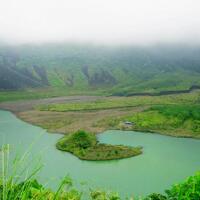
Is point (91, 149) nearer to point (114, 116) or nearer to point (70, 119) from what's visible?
point (70, 119)

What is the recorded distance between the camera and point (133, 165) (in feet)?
214

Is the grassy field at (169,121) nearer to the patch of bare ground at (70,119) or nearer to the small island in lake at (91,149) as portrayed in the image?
the patch of bare ground at (70,119)

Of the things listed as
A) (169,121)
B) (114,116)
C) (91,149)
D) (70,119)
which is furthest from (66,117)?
(91,149)

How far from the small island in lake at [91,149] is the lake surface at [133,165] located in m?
1.50

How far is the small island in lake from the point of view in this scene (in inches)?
2773

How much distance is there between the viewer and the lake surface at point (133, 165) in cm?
5456

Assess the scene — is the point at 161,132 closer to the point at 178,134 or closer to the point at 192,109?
the point at 178,134

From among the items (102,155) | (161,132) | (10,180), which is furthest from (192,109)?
(10,180)

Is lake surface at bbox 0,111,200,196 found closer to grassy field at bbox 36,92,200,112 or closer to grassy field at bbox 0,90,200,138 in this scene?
grassy field at bbox 0,90,200,138

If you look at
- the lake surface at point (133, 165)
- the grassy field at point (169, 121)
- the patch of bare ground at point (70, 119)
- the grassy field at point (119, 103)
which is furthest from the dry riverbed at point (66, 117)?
the lake surface at point (133, 165)

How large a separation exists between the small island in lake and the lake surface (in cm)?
150

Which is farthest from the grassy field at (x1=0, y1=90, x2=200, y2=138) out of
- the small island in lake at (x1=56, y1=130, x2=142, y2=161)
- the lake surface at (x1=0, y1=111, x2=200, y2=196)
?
the small island in lake at (x1=56, y1=130, x2=142, y2=161)

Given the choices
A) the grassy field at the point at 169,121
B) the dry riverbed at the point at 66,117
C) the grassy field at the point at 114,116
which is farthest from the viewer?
the dry riverbed at the point at 66,117

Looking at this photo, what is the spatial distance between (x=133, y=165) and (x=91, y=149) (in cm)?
1206
